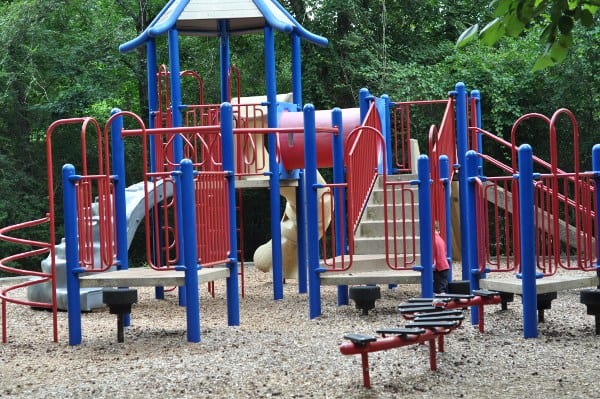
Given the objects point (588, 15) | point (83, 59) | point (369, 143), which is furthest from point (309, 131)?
point (83, 59)

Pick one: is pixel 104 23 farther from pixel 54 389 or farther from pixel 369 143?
pixel 54 389

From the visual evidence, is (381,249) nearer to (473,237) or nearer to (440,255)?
(440,255)

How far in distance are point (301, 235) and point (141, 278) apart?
4354 millimetres

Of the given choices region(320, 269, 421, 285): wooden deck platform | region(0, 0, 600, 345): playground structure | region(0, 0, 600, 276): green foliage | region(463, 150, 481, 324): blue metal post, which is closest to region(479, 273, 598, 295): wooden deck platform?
region(0, 0, 600, 345): playground structure

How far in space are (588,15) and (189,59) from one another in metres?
16.4

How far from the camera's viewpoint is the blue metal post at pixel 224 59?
12.5 metres

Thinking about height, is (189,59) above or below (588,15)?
above

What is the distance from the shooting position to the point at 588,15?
483 cm

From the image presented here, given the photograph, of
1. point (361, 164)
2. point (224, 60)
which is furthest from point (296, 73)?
point (361, 164)

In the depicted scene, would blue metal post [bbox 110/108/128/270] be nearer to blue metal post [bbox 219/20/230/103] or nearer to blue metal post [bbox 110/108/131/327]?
blue metal post [bbox 110/108/131/327]

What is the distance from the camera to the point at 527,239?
7.48 m

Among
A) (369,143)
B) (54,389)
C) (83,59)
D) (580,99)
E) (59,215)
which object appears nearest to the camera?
(54,389)

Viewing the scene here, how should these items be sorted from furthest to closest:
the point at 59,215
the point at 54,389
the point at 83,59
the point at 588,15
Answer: the point at 59,215, the point at 83,59, the point at 54,389, the point at 588,15

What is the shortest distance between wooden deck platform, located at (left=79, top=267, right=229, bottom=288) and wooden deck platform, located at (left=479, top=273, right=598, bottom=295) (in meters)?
2.31
